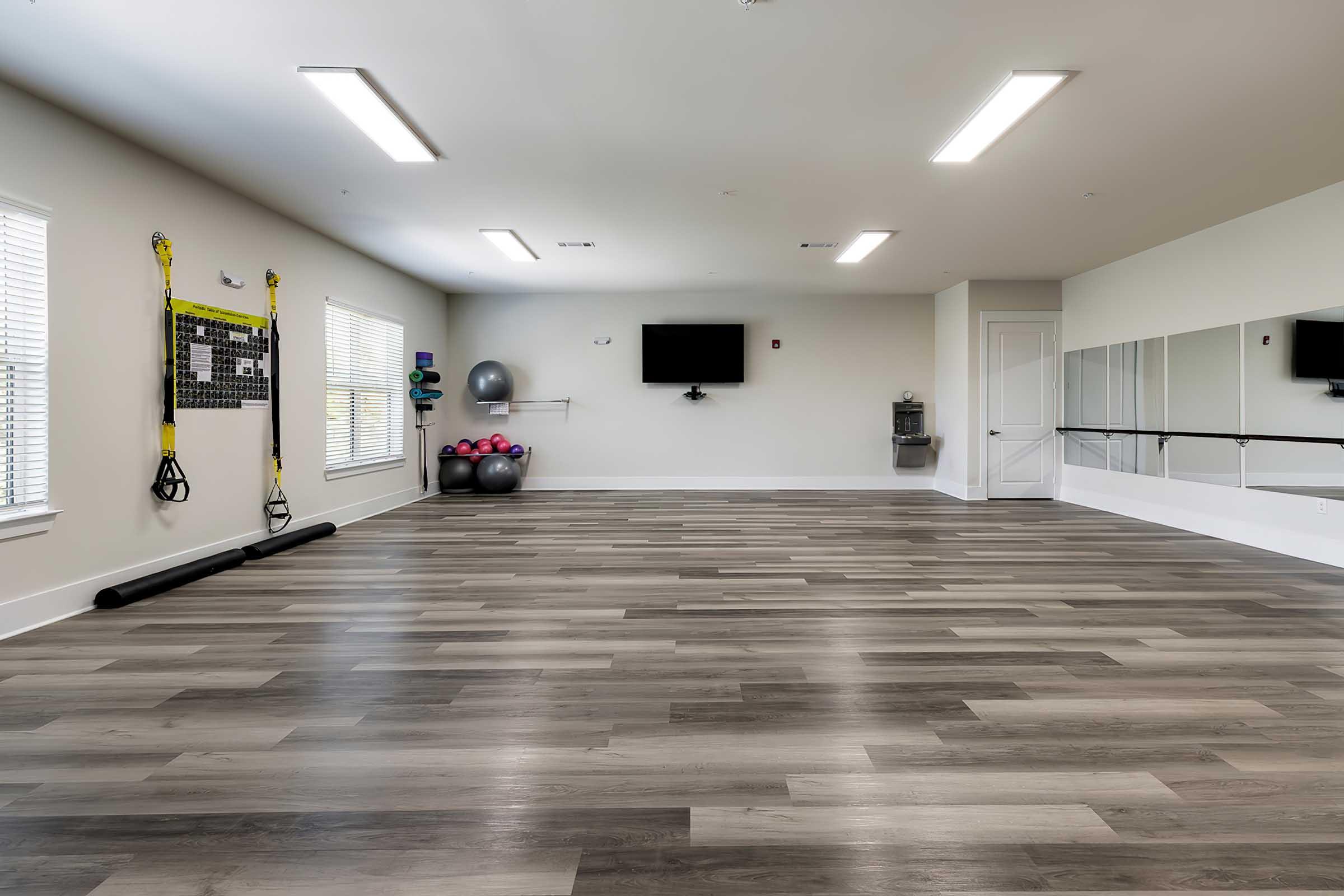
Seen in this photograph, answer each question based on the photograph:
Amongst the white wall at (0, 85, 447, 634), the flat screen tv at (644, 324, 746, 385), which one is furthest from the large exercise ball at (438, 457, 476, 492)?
the white wall at (0, 85, 447, 634)

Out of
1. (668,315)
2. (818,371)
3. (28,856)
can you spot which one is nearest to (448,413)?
(668,315)

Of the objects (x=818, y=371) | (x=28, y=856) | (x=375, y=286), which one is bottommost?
(x=28, y=856)

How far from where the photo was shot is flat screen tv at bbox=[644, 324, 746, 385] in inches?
371

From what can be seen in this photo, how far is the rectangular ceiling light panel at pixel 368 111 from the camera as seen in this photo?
3.34 m

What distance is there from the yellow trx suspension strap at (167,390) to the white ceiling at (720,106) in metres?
0.67

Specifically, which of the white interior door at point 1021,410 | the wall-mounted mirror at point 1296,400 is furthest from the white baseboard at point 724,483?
the wall-mounted mirror at point 1296,400

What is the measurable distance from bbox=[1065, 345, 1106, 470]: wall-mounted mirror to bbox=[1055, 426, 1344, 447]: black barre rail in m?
0.09

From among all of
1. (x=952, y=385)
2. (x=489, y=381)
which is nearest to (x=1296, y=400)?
(x=952, y=385)

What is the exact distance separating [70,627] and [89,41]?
114 inches

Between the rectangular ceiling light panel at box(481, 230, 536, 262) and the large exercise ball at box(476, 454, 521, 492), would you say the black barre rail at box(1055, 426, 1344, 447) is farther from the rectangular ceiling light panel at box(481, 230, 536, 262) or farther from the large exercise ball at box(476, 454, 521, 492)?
the large exercise ball at box(476, 454, 521, 492)

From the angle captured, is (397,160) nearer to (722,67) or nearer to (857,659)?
(722,67)

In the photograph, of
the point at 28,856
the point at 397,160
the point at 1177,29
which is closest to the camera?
the point at 28,856

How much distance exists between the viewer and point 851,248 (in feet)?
22.3

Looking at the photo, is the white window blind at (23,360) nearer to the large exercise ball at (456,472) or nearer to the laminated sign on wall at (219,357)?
the laminated sign on wall at (219,357)
